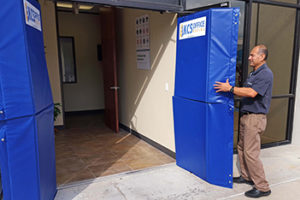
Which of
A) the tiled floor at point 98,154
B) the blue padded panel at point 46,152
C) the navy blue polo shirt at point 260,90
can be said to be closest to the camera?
the blue padded panel at point 46,152

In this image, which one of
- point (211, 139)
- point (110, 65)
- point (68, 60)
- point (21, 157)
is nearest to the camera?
point (21, 157)

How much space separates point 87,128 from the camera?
592cm

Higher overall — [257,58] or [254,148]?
[257,58]

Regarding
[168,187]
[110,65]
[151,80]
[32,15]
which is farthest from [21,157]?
[110,65]

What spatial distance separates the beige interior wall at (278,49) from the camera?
161 inches

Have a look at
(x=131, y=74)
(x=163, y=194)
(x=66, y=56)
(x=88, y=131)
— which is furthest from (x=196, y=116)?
(x=66, y=56)

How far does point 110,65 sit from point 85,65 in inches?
84.5

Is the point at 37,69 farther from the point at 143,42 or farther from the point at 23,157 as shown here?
the point at 143,42

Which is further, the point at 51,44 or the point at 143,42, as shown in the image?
the point at 51,44

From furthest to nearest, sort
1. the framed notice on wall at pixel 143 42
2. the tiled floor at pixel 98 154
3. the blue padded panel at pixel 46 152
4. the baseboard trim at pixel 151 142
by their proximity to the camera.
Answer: the framed notice on wall at pixel 143 42
the baseboard trim at pixel 151 142
the tiled floor at pixel 98 154
the blue padded panel at pixel 46 152

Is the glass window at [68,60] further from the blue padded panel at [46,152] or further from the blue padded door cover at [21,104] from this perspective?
the blue padded door cover at [21,104]

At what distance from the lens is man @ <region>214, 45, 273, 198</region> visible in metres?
2.61

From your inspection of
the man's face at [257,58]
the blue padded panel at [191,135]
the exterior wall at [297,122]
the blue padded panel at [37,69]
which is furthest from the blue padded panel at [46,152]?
the exterior wall at [297,122]

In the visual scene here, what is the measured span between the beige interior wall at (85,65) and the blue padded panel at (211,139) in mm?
4859
